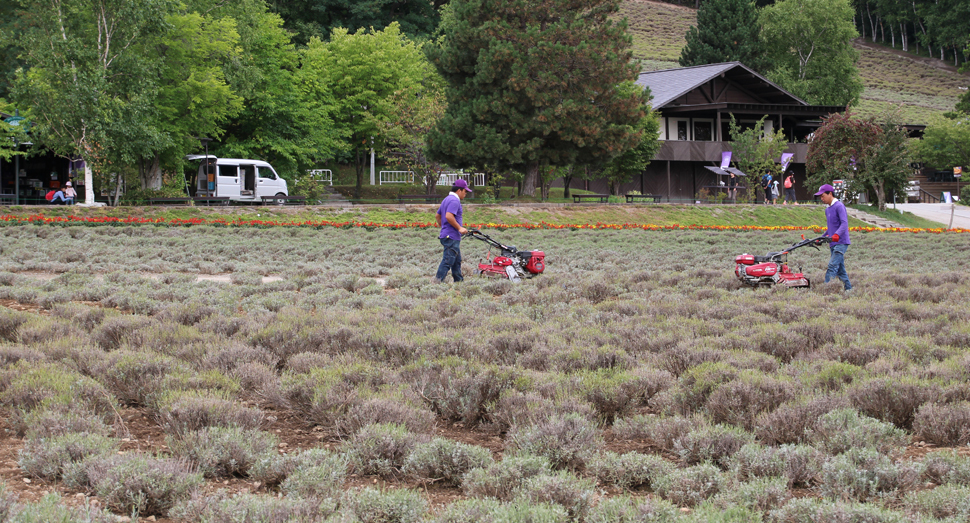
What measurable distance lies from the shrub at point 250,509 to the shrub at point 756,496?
2017mm

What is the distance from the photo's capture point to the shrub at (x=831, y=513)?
3771 mm

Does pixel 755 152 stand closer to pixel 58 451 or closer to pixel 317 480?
pixel 317 480

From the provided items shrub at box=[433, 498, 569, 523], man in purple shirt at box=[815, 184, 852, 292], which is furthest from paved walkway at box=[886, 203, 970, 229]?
shrub at box=[433, 498, 569, 523]

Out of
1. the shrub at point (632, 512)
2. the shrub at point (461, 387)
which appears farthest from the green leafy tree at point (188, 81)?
the shrub at point (632, 512)

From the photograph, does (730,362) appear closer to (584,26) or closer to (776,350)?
(776,350)

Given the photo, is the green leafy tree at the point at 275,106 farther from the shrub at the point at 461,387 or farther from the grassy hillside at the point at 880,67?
the grassy hillside at the point at 880,67

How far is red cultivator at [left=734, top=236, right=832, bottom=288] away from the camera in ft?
39.7

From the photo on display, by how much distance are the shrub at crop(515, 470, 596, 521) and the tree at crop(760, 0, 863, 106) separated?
67.8 meters

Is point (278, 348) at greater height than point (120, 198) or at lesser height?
lesser

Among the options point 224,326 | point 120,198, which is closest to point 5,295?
point 224,326

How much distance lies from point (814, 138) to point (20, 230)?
36.1m

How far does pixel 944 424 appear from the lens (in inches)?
207

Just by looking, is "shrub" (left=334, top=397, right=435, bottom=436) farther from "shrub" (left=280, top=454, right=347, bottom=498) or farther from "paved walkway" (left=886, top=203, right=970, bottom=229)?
"paved walkway" (left=886, top=203, right=970, bottom=229)

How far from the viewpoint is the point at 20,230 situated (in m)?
21.3
